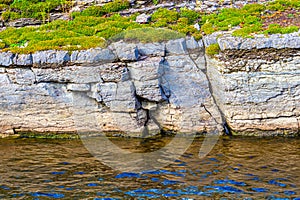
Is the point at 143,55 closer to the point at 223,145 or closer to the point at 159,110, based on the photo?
the point at 159,110

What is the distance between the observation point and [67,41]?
17438 mm

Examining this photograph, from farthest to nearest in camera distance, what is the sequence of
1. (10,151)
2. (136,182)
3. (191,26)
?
(191,26)
(10,151)
(136,182)

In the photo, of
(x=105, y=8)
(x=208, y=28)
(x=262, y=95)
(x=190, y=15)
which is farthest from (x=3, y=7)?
(x=262, y=95)

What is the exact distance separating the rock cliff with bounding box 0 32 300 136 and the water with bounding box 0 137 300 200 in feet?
3.29

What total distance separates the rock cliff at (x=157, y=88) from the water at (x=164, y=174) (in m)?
1.00

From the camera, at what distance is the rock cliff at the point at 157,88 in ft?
52.3

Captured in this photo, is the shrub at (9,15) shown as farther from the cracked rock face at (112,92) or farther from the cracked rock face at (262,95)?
the cracked rock face at (262,95)

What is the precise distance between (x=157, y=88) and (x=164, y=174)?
13.8 feet

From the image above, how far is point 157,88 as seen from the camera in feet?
53.6

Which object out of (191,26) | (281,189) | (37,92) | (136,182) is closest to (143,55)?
(191,26)

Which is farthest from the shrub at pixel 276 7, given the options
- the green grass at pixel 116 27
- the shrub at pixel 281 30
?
the shrub at pixel 281 30

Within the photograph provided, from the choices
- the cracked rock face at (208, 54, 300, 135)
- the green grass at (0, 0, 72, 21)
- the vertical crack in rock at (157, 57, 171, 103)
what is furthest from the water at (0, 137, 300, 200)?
the green grass at (0, 0, 72, 21)

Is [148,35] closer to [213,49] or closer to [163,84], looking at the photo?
[163,84]

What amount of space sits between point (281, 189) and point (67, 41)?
1049cm
